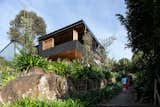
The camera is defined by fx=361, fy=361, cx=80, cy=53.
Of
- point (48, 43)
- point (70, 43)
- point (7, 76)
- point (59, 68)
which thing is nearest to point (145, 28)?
point (7, 76)

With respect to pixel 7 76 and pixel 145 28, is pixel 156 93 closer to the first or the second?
pixel 145 28

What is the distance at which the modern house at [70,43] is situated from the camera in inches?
1346

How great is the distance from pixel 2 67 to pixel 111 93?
21.7 ft

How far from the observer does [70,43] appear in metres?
36.0

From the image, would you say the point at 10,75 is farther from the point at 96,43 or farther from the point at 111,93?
the point at 96,43

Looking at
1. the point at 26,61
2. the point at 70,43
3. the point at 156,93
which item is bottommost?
the point at 156,93

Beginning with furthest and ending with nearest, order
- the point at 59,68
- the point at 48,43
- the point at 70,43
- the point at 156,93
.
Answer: the point at 48,43 → the point at 70,43 → the point at 59,68 → the point at 156,93

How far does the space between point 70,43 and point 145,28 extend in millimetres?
23033

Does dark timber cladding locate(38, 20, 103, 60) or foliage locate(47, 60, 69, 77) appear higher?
dark timber cladding locate(38, 20, 103, 60)

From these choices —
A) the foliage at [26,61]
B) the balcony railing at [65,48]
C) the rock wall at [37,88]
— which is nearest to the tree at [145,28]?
the rock wall at [37,88]

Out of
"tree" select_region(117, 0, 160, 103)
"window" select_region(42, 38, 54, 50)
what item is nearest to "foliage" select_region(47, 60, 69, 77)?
"tree" select_region(117, 0, 160, 103)

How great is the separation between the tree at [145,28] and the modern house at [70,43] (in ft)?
53.9

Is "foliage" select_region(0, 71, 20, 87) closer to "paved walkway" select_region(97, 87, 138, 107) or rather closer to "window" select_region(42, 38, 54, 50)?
"paved walkway" select_region(97, 87, 138, 107)

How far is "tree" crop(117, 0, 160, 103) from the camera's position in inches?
454
